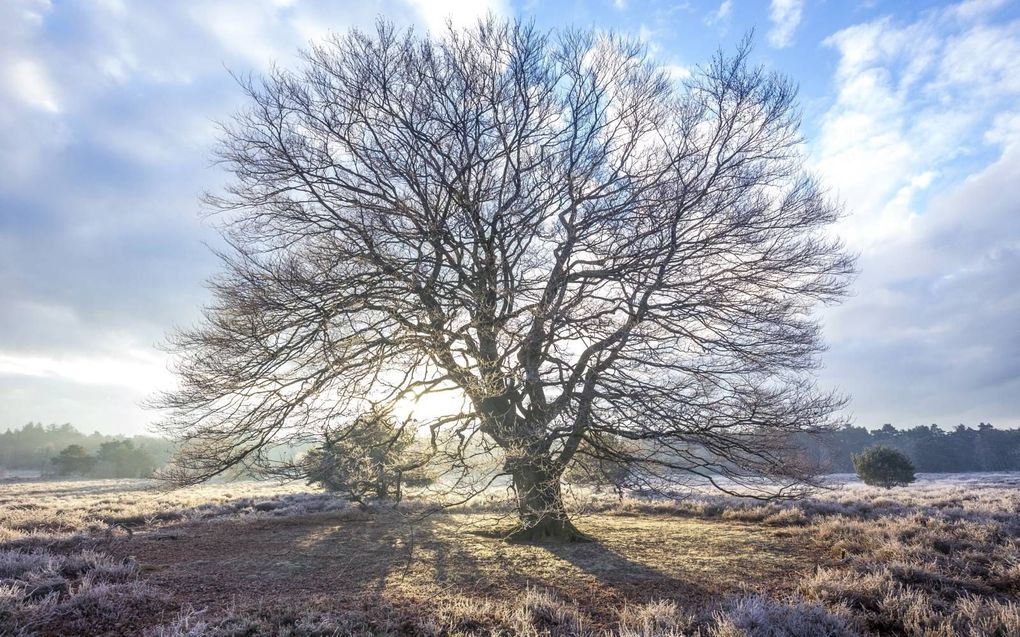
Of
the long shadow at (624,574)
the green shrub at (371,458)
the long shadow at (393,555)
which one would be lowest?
the long shadow at (393,555)

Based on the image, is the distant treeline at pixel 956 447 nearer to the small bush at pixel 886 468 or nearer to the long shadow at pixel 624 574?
the small bush at pixel 886 468

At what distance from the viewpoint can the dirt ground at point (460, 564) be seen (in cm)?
702

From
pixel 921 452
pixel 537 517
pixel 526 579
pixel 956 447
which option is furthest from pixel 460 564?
pixel 956 447

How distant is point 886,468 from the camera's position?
30.3 m

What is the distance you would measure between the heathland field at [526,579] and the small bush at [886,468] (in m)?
18.7

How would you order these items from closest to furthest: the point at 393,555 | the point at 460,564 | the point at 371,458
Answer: the point at 460,564 < the point at 371,458 < the point at 393,555

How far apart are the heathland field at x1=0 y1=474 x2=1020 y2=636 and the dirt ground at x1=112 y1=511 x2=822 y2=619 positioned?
5 cm

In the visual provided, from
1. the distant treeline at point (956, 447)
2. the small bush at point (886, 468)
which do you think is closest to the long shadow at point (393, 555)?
the small bush at point (886, 468)

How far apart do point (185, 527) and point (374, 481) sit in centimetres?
925

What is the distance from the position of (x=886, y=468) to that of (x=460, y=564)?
104ft

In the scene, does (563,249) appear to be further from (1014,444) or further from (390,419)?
(1014,444)

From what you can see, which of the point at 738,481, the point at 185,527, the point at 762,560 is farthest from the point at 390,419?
the point at 185,527

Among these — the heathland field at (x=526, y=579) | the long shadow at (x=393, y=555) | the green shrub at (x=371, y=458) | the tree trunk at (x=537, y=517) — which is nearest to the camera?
the heathland field at (x=526, y=579)

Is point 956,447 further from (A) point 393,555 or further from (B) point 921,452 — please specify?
(A) point 393,555
